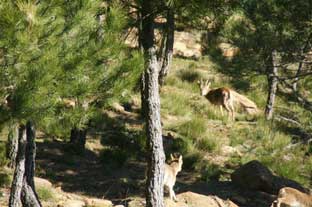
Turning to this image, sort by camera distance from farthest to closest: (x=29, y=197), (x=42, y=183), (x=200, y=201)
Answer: (x=42, y=183) < (x=200, y=201) < (x=29, y=197)

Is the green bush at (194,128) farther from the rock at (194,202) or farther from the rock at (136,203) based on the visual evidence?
the rock at (136,203)

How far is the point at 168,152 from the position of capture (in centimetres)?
1577

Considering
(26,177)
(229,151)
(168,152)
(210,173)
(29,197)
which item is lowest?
(210,173)

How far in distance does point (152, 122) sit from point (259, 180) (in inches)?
188

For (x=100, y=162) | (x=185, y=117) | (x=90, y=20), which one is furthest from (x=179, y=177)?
(x=90, y=20)

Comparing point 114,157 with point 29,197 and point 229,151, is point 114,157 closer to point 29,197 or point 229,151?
point 229,151

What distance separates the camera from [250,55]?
38.8 ft

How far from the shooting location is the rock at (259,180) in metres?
13.1

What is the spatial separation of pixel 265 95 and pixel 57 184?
1185cm

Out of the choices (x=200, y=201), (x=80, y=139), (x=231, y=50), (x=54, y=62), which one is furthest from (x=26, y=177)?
(x=231, y=50)

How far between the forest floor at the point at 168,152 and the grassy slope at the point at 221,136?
3 centimetres

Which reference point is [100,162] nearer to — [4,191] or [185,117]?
[4,191]

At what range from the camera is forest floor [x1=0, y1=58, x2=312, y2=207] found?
499 inches

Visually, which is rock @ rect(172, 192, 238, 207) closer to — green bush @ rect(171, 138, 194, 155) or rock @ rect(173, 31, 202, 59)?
green bush @ rect(171, 138, 194, 155)
